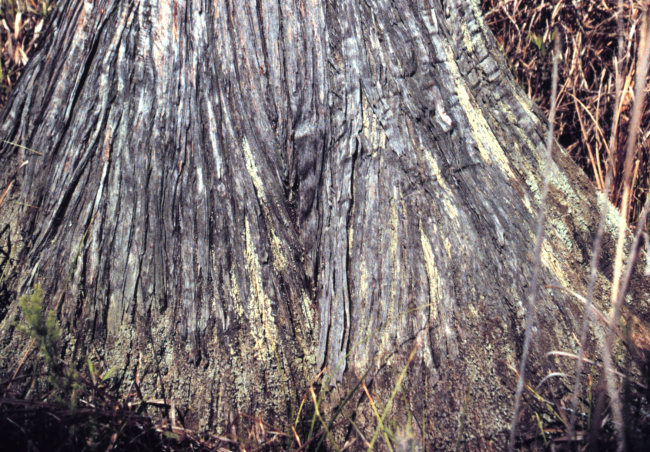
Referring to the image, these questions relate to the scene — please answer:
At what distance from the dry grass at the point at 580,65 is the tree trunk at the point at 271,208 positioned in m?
1.01

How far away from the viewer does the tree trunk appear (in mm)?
1309

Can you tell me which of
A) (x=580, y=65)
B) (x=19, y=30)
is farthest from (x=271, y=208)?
(x=19, y=30)

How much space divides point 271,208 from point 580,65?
1.91 metres

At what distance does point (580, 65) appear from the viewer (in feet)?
7.25

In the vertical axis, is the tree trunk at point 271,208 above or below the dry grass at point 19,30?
below

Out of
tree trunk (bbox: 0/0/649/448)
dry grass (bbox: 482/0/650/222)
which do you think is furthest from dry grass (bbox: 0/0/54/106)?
dry grass (bbox: 482/0/650/222)

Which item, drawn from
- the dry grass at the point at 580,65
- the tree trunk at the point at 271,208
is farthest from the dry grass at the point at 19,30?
the dry grass at the point at 580,65

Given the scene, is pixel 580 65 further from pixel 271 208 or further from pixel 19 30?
pixel 19 30

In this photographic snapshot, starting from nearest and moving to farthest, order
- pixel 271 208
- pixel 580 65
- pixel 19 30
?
1. pixel 271 208
2. pixel 580 65
3. pixel 19 30

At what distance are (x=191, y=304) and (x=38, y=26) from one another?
2.35m

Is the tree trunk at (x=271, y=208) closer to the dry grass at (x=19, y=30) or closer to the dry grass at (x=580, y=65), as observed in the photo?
the dry grass at (x=580, y=65)

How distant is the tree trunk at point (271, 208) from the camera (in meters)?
1.31

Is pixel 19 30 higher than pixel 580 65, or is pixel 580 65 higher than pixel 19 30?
pixel 19 30

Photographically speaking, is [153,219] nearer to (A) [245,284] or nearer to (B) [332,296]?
(A) [245,284]
